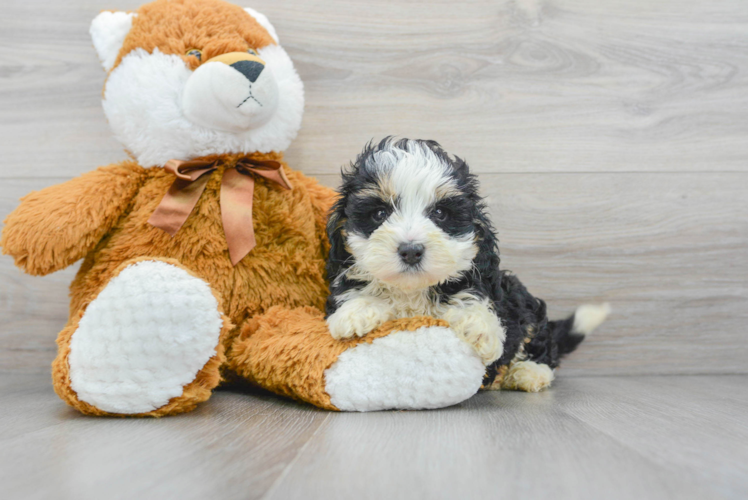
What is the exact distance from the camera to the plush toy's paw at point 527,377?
137cm

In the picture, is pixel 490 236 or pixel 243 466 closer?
pixel 243 466

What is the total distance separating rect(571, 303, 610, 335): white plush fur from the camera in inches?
60.4

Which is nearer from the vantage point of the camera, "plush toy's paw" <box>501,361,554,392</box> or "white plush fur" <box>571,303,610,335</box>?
"plush toy's paw" <box>501,361,554,392</box>

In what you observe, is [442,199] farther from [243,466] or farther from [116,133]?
[116,133]

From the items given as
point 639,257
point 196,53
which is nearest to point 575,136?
point 639,257

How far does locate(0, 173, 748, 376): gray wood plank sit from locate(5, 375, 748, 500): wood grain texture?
1.46ft

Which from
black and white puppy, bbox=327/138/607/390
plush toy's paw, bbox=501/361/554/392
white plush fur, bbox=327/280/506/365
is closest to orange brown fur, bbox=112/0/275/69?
black and white puppy, bbox=327/138/607/390

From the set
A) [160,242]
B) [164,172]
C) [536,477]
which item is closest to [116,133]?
[164,172]

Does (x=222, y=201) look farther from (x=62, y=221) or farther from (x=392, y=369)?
(x=392, y=369)

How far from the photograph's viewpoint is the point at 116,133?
134 centimetres

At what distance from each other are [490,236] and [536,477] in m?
0.53

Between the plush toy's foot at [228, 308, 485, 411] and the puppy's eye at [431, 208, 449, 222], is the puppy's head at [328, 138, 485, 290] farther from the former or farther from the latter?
the plush toy's foot at [228, 308, 485, 411]

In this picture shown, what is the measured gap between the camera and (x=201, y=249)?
1276 millimetres

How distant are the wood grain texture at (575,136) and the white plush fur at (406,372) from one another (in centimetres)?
65
